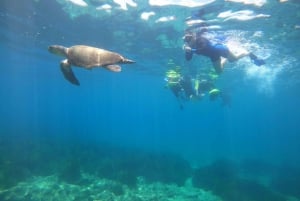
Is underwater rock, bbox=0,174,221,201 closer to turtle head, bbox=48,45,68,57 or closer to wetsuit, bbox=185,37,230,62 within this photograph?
wetsuit, bbox=185,37,230,62

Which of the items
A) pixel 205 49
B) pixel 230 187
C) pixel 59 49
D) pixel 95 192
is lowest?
pixel 230 187

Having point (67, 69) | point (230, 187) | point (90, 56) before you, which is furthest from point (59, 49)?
point (230, 187)

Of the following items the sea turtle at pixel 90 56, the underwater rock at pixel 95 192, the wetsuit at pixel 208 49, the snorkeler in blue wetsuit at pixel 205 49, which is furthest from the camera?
the underwater rock at pixel 95 192

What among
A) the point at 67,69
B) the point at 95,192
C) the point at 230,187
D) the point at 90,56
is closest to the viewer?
the point at 90,56

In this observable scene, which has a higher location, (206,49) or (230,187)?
(206,49)

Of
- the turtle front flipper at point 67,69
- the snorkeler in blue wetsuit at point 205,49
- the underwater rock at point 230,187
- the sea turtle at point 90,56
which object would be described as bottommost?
the underwater rock at point 230,187

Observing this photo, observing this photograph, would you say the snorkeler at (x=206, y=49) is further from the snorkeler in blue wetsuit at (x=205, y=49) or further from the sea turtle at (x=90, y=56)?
the sea turtle at (x=90, y=56)

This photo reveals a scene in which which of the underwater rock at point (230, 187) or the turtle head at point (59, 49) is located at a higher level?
the turtle head at point (59, 49)

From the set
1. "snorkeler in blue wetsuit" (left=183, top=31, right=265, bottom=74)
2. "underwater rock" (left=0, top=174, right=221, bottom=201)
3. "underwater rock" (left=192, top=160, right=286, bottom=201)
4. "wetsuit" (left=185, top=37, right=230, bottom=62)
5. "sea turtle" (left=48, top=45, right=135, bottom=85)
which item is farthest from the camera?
"underwater rock" (left=192, top=160, right=286, bottom=201)

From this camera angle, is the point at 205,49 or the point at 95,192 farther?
the point at 95,192

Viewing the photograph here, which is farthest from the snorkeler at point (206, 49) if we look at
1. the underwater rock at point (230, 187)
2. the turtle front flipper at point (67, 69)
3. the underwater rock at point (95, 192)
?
the underwater rock at point (230, 187)

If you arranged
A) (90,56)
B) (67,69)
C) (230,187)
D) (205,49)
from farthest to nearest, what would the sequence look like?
1. (230,187)
2. (205,49)
3. (67,69)
4. (90,56)

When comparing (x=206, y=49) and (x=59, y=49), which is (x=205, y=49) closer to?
(x=206, y=49)

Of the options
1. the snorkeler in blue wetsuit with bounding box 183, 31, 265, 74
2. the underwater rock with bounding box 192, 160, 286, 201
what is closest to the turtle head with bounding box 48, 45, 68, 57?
the snorkeler in blue wetsuit with bounding box 183, 31, 265, 74
